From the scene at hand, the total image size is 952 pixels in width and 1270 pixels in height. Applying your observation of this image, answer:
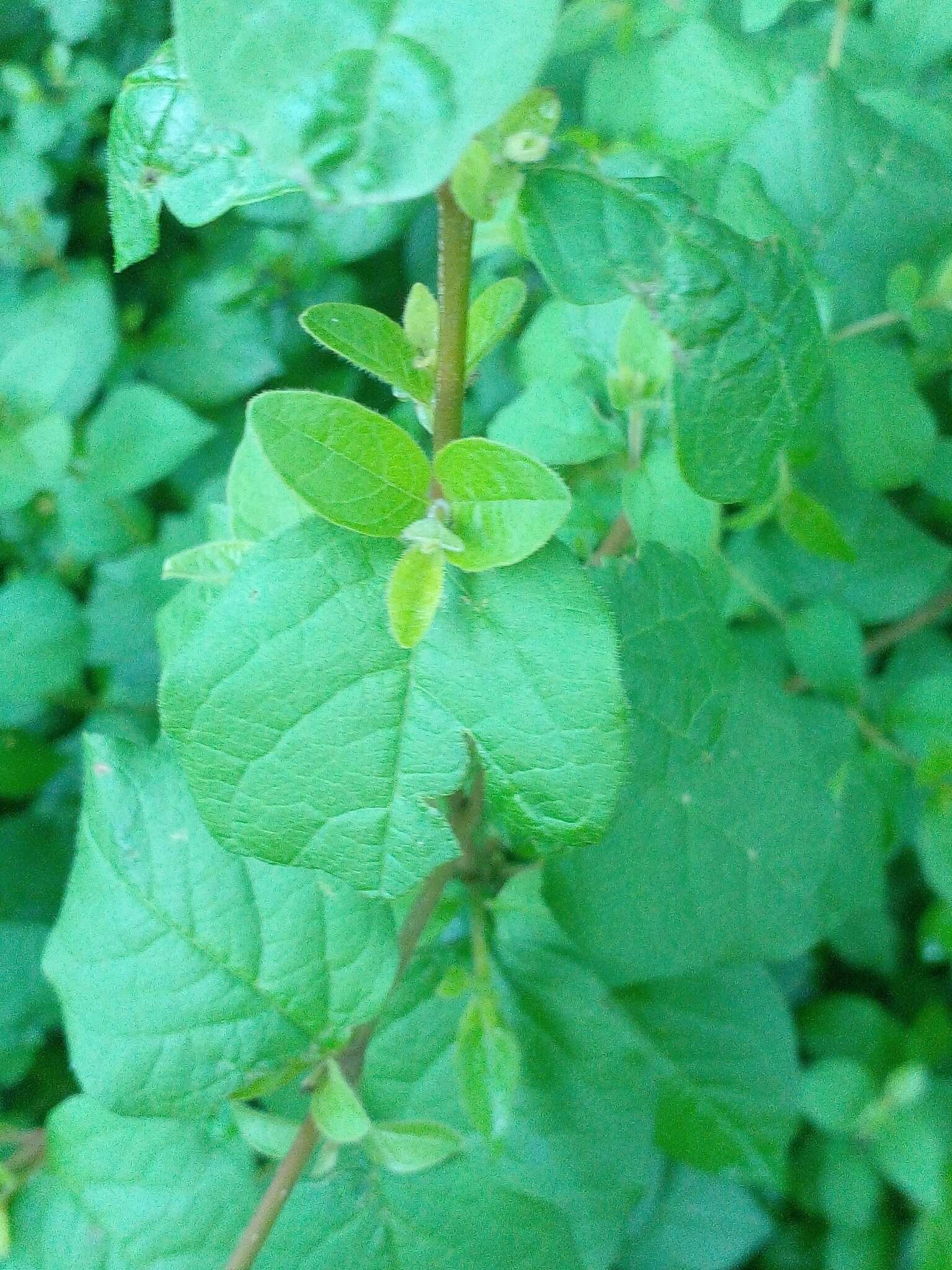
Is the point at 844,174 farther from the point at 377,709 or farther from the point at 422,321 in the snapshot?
the point at 377,709

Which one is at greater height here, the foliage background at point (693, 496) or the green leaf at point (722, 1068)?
the foliage background at point (693, 496)

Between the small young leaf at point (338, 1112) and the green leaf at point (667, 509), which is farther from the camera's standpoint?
the green leaf at point (667, 509)

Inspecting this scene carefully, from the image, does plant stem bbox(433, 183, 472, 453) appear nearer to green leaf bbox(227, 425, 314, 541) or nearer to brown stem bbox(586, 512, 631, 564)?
green leaf bbox(227, 425, 314, 541)

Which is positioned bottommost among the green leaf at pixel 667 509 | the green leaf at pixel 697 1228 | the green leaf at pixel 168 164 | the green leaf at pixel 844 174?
the green leaf at pixel 697 1228

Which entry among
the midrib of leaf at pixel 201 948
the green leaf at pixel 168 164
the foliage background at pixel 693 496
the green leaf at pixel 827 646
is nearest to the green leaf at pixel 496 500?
the green leaf at pixel 168 164

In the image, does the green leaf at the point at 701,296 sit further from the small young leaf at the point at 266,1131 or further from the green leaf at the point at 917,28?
the green leaf at the point at 917,28

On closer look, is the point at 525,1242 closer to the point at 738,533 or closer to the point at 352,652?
the point at 352,652

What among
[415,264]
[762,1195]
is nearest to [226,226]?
[415,264]
